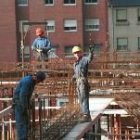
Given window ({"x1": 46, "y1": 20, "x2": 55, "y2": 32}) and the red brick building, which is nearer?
the red brick building

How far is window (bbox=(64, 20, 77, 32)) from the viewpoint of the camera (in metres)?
57.1

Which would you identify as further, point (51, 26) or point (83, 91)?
point (51, 26)

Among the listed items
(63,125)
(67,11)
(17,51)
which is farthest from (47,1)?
(63,125)

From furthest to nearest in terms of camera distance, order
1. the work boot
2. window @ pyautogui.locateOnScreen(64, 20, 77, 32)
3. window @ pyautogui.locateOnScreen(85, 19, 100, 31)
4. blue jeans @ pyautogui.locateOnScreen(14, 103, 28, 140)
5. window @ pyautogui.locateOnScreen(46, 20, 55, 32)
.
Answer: window @ pyautogui.locateOnScreen(85, 19, 100, 31)
window @ pyautogui.locateOnScreen(64, 20, 77, 32)
window @ pyautogui.locateOnScreen(46, 20, 55, 32)
the work boot
blue jeans @ pyautogui.locateOnScreen(14, 103, 28, 140)

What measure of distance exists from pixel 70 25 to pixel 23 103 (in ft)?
154

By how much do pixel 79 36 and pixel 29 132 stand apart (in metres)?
46.1

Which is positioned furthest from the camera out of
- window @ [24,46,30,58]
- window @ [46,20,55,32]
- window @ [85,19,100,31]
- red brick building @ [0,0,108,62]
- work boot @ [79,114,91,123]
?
window @ [85,19,100,31]

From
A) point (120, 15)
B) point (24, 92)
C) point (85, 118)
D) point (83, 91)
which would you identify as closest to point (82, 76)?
point (83, 91)

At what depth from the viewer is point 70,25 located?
188 ft

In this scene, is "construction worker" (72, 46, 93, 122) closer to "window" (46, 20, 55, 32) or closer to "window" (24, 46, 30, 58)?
"window" (24, 46, 30, 58)

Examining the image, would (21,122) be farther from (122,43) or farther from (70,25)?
(122,43)

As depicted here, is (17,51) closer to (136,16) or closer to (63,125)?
(136,16)

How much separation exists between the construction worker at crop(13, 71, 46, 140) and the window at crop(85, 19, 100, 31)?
1844 inches

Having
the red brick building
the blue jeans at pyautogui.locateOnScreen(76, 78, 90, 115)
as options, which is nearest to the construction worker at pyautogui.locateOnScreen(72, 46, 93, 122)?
the blue jeans at pyautogui.locateOnScreen(76, 78, 90, 115)
